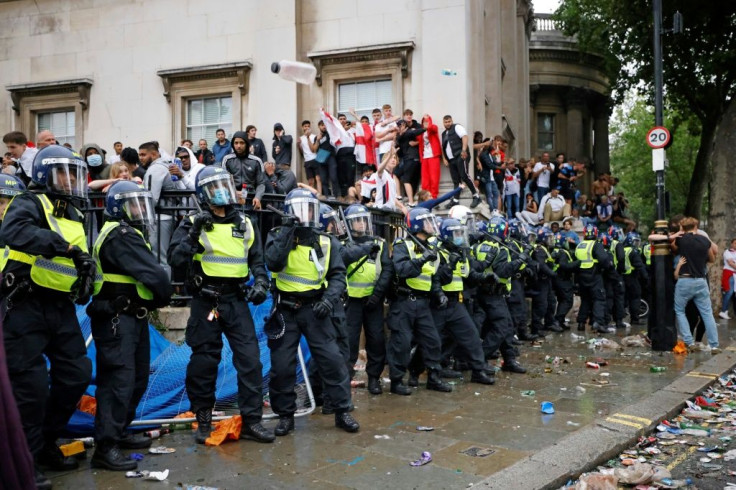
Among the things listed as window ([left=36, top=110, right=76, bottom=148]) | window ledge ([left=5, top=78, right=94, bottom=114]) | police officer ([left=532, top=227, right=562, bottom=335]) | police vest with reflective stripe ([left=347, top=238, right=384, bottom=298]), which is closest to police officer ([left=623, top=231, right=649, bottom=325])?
police officer ([left=532, top=227, right=562, bottom=335])

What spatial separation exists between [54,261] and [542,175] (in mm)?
17000

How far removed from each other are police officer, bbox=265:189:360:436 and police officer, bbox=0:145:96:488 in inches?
67.6

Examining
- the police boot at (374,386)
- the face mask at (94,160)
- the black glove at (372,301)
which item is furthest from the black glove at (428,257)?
the face mask at (94,160)

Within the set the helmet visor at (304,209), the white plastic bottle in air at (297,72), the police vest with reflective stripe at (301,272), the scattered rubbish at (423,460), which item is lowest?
the scattered rubbish at (423,460)

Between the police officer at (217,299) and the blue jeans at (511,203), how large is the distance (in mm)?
13674

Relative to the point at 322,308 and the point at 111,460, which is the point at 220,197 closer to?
the point at 322,308

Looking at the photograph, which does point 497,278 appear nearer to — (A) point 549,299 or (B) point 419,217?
(B) point 419,217

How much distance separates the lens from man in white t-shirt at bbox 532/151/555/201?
2011cm

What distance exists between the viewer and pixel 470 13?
55.0ft

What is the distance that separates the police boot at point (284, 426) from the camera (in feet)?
20.3

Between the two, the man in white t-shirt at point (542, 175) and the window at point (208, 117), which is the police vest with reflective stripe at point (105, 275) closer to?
the window at point (208, 117)

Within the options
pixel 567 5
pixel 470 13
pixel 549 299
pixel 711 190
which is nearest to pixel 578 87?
pixel 567 5

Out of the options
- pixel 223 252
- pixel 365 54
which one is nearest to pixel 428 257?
pixel 223 252

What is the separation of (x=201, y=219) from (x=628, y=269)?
41.4 ft
